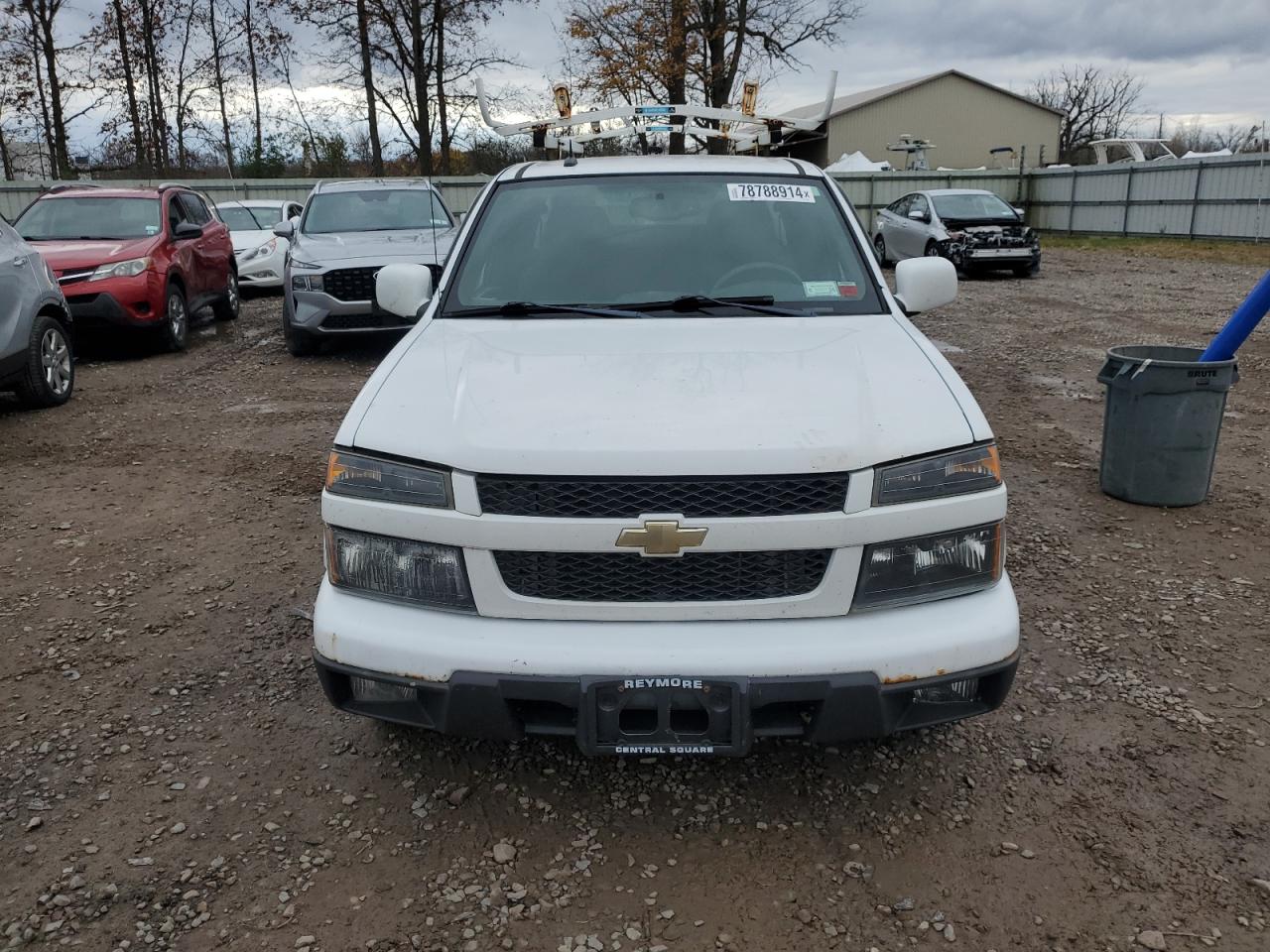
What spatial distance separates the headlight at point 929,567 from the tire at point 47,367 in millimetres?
7208

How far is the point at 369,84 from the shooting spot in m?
29.9

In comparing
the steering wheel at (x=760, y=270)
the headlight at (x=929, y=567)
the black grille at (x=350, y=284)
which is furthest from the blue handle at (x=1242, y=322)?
the black grille at (x=350, y=284)

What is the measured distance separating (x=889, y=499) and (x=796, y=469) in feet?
0.84

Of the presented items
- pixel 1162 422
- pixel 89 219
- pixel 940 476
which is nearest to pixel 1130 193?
pixel 1162 422

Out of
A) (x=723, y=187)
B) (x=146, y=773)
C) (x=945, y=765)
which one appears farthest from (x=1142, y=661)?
(x=146, y=773)

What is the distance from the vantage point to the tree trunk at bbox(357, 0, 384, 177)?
29.1 metres

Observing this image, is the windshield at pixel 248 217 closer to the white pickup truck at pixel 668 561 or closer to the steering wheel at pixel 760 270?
the steering wheel at pixel 760 270

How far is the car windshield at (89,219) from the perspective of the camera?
10.1 m

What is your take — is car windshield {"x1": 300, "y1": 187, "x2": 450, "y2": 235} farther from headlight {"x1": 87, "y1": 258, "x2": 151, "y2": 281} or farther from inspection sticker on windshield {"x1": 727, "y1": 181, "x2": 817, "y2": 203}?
inspection sticker on windshield {"x1": 727, "y1": 181, "x2": 817, "y2": 203}

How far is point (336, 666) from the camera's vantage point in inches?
96.2

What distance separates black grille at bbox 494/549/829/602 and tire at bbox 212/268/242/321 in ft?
36.5

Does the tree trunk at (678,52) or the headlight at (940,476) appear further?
the tree trunk at (678,52)

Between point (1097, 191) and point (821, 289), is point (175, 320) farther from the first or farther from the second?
point (1097, 191)

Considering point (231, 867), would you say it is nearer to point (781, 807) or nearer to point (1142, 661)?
point (781, 807)
